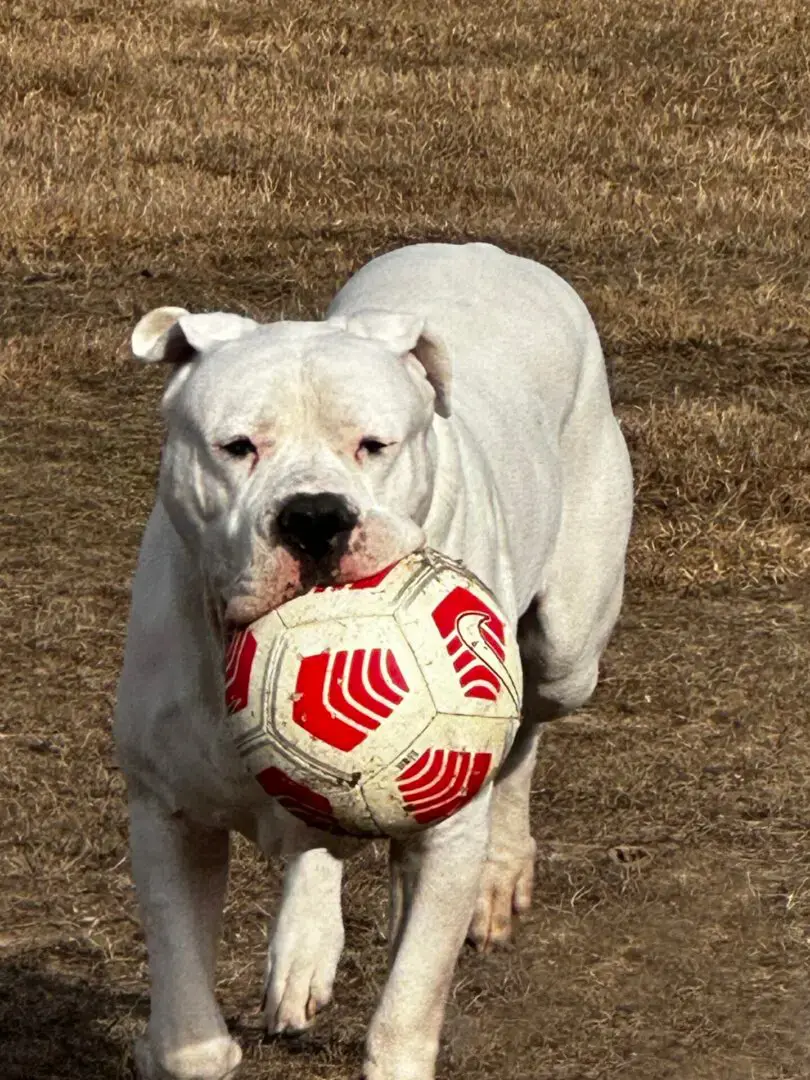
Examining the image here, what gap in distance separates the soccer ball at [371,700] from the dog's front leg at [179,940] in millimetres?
507

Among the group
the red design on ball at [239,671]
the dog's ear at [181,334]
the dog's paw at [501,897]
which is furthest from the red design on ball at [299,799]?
the dog's paw at [501,897]

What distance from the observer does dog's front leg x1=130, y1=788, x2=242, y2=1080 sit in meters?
3.85

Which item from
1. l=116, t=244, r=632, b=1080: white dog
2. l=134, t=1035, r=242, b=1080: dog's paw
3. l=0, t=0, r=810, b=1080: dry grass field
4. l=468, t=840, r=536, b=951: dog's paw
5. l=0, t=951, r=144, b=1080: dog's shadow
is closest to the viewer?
l=116, t=244, r=632, b=1080: white dog

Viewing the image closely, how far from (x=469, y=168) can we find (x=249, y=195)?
1.33 m

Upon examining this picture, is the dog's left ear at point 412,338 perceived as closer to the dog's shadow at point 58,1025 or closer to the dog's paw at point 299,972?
the dog's paw at point 299,972

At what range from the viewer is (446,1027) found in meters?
4.85

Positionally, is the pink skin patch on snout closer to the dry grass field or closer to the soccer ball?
the soccer ball

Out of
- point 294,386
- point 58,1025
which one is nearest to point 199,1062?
point 58,1025

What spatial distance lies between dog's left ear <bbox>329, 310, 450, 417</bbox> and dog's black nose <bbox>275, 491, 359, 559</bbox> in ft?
1.83

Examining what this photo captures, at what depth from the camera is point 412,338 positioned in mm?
3941

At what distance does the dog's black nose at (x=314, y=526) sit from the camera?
341cm

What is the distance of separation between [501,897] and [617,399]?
4064 mm

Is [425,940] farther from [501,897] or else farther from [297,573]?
[501,897]

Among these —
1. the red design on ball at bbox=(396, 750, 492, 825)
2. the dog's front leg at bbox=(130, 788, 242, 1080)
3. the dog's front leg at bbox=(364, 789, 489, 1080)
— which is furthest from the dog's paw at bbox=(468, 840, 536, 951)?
the red design on ball at bbox=(396, 750, 492, 825)
